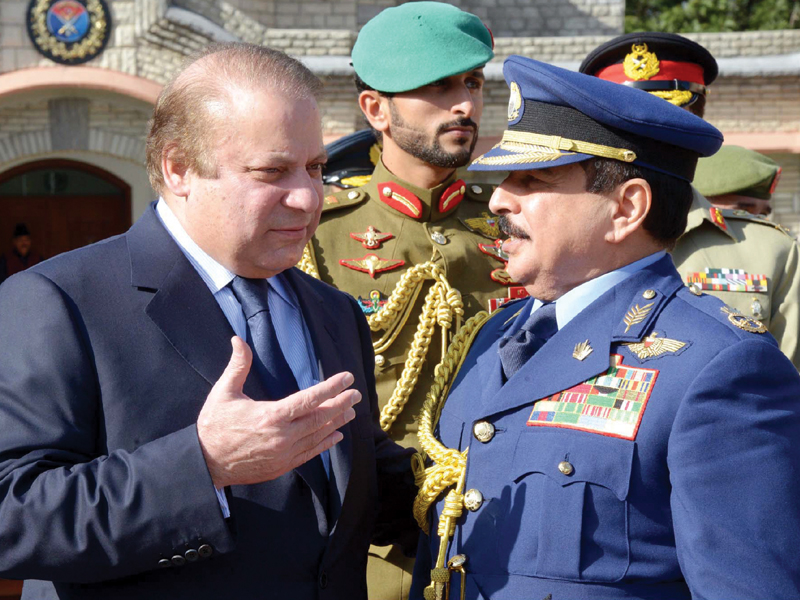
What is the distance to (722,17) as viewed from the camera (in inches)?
706

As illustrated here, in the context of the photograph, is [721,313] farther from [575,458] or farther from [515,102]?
[515,102]

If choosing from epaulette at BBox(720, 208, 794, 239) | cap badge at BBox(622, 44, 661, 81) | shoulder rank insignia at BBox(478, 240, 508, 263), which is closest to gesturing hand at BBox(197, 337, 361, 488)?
shoulder rank insignia at BBox(478, 240, 508, 263)

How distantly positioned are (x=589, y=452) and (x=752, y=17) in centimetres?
1777

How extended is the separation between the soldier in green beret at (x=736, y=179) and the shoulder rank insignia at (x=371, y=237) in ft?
5.01

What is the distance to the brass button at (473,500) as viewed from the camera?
2.07 m

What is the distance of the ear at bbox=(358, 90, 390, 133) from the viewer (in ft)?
10.9

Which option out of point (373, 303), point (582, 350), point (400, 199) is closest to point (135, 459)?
point (582, 350)

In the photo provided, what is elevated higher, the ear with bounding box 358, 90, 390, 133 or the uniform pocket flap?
the ear with bounding box 358, 90, 390, 133

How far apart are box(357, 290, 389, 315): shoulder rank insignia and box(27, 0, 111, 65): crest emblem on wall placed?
26.9 feet

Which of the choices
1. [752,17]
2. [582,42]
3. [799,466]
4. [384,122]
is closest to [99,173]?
[582,42]

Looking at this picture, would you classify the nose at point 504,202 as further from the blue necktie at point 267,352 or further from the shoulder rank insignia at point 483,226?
the shoulder rank insignia at point 483,226

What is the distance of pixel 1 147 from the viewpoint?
1077 cm

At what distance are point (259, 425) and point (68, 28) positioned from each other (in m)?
9.56

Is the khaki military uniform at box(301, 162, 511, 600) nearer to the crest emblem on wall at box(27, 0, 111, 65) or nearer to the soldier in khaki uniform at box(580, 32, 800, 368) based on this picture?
the soldier in khaki uniform at box(580, 32, 800, 368)
